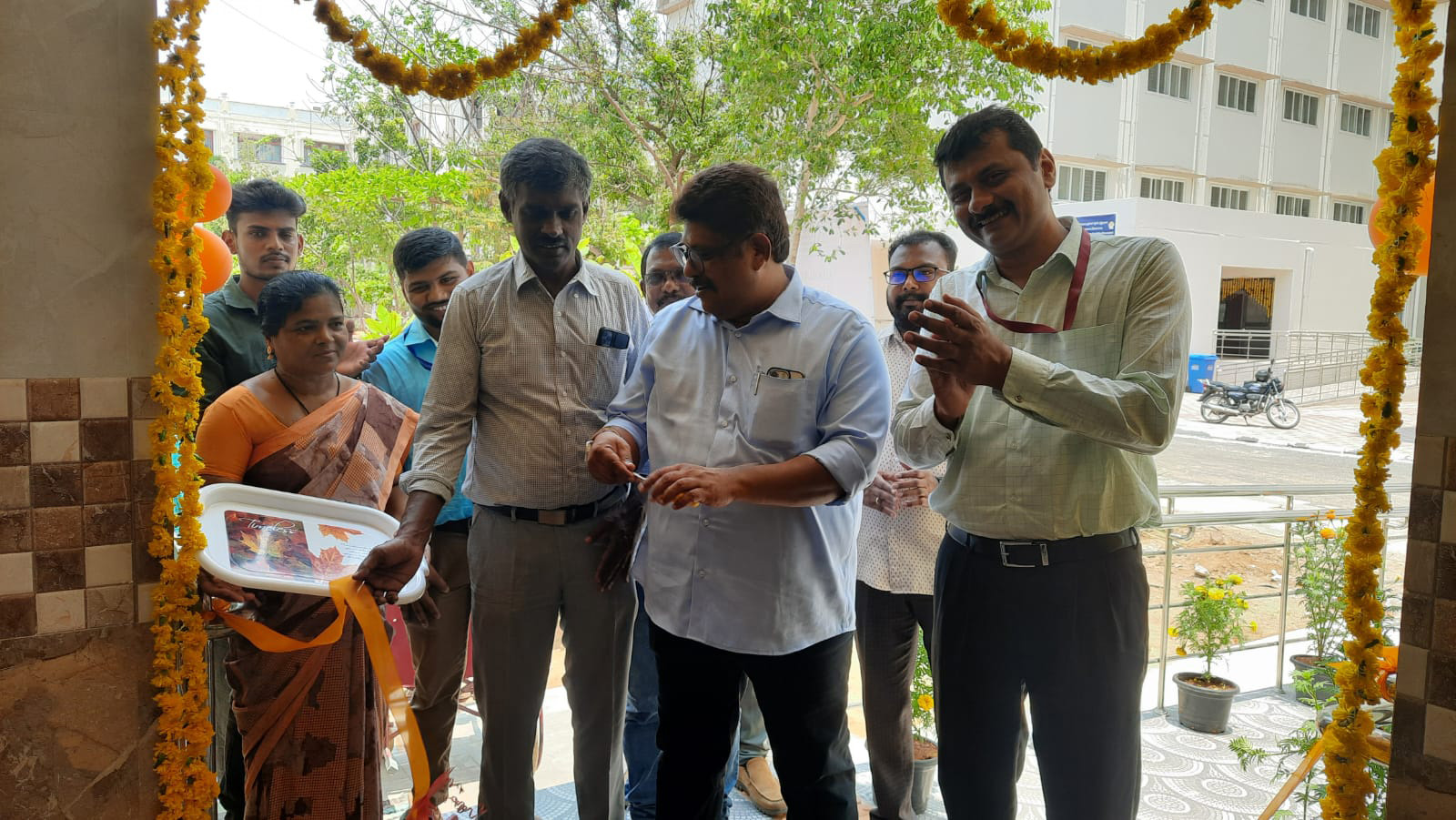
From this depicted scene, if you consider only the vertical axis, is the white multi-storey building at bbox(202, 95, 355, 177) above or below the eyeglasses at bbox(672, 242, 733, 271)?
above

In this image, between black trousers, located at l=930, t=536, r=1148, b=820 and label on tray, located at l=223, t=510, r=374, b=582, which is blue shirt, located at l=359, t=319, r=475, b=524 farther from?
black trousers, located at l=930, t=536, r=1148, b=820

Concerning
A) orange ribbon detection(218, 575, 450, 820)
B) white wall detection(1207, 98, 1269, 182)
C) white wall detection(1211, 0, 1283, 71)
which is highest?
white wall detection(1211, 0, 1283, 71)

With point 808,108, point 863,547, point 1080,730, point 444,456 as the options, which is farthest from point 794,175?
point 1080,730

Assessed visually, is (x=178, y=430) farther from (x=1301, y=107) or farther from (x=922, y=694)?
(x=1301, y=107)

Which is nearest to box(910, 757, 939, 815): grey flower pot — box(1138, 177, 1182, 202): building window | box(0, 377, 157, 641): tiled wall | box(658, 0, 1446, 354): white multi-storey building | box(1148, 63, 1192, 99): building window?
box(0, 377, 157, 641): tiled wall

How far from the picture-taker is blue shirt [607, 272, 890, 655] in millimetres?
1897

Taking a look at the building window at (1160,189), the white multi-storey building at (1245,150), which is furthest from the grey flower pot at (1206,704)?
the building window at (1160,189)

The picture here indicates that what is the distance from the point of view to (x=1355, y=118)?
19953mm

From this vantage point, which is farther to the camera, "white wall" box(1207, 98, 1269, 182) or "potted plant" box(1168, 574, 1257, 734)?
"white wall" box(1207, 98, 1269, 182)

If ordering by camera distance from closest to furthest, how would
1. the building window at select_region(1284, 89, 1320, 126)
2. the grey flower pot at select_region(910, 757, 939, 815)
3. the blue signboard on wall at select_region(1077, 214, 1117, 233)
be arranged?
1. the grey flower pot at select_region(910, 757, 939, 815)
2. the blue signboard on wall at select_region(1077, 214, 1117, 233)
3. the building window at select_region(1284, 89, 1320, 126)

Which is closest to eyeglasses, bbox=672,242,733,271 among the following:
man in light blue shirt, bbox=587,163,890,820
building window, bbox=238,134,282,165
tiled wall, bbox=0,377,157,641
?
man in light blue shirt, bbox=587,163,890,820

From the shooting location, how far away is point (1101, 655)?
172 cm

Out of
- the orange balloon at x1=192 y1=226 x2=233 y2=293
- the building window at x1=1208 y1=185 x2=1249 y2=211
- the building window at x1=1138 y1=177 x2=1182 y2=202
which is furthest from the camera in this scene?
the building window at x1=1208 y1=185 x2=1249 y2=211

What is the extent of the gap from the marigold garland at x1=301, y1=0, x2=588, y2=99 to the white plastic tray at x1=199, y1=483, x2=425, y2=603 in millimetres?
910
